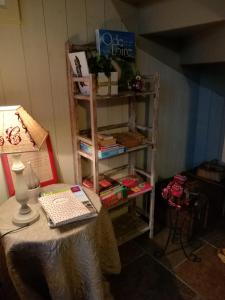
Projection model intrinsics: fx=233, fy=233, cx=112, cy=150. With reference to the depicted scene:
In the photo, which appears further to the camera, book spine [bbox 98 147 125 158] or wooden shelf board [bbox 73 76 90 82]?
book spine [bbox 98 147 125 158]

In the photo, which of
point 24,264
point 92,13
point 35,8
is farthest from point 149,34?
point 24,264

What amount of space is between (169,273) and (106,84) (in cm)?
138

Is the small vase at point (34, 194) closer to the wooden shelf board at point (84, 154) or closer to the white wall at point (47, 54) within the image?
the white wall at point (47, 54)

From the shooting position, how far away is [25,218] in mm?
1188

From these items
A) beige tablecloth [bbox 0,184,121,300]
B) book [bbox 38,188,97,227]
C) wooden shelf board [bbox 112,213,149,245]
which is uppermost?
book [bbox 38,188,97,227]

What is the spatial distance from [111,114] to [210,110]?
1.20m

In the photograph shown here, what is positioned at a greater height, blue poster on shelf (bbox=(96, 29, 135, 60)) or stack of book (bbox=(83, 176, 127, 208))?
blue poster on shelf (bbox=(96, 29, 135, 60))

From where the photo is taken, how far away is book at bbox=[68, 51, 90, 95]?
1.33 m

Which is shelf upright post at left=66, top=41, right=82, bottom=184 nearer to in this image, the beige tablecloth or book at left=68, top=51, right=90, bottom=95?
book at left=68, top=51, right=90, bottom=95

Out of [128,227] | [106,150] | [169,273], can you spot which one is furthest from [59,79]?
[169,273]

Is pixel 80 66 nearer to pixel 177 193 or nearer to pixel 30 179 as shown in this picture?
pixel 30 179

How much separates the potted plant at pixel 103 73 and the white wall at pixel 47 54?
24 cm

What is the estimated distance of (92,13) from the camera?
1.51 meters

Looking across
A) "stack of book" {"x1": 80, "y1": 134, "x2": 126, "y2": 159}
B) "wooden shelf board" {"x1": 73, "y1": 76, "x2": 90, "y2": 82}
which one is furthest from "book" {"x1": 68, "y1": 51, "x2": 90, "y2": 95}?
"stack of book" {"x1": 80, "y1": 134, "x2": 126, "y2": 159}
